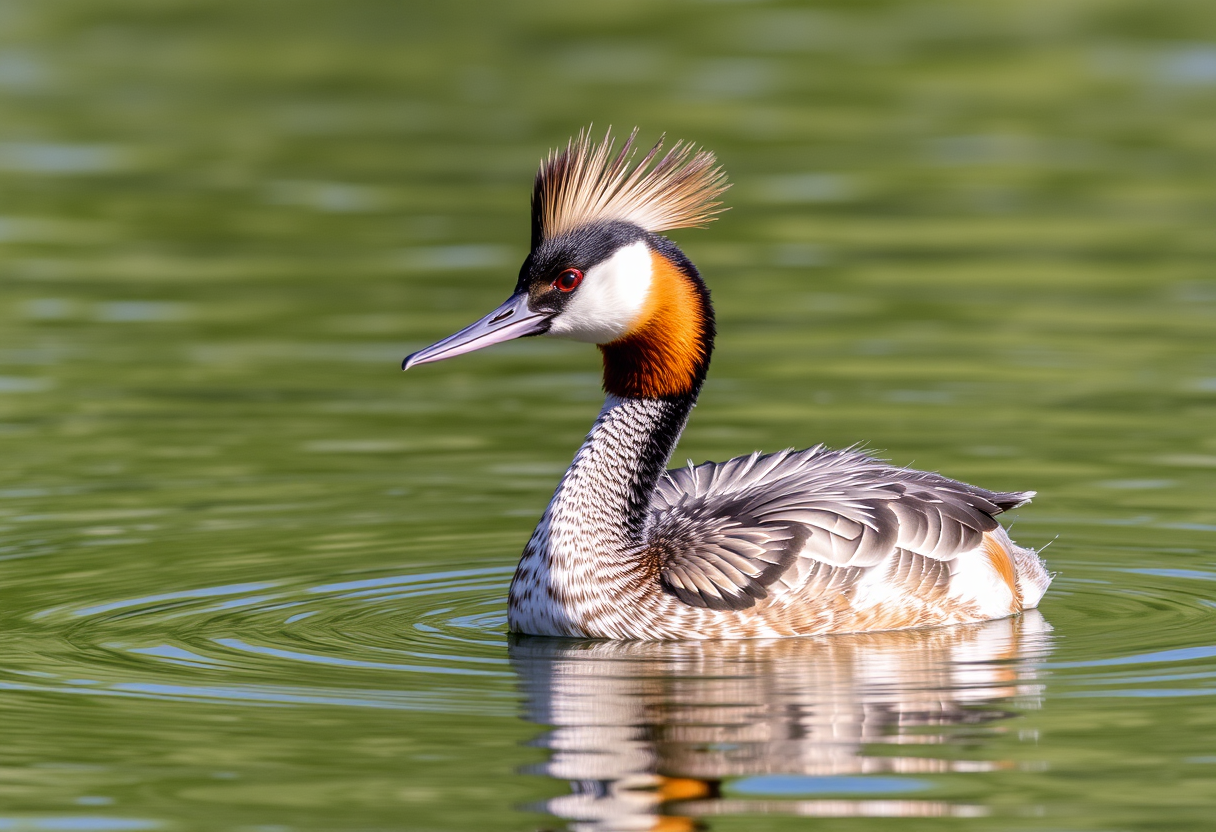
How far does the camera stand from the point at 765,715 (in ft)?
28.9

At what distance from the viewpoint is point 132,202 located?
22547 millimetres

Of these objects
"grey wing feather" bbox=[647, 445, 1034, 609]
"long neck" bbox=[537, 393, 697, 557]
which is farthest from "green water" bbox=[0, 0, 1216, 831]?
"long neck" bbox=[537, 393, 697, 557]

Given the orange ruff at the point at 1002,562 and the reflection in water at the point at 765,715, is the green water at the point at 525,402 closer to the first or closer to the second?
the reflection in water at the point at 765,715

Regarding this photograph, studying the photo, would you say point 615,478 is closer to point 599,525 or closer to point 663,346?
point 599,525

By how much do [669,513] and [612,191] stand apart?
61.7 inches

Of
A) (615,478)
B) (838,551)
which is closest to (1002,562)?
(838,551)

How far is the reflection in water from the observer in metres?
7.82

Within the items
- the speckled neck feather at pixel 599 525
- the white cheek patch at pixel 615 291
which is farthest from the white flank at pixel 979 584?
the white cheek patch at pixel 615 291

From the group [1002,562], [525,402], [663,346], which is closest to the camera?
[663,346]

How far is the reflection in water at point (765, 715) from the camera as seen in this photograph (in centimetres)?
782

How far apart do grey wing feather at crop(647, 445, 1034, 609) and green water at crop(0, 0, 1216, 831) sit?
35 cm

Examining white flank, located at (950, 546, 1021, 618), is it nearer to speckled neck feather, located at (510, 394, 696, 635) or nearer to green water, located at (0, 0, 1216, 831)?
green water, located at (0, 0, 1216, 831)

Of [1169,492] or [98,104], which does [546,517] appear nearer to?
[1169,492]

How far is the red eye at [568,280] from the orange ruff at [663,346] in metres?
0.33
